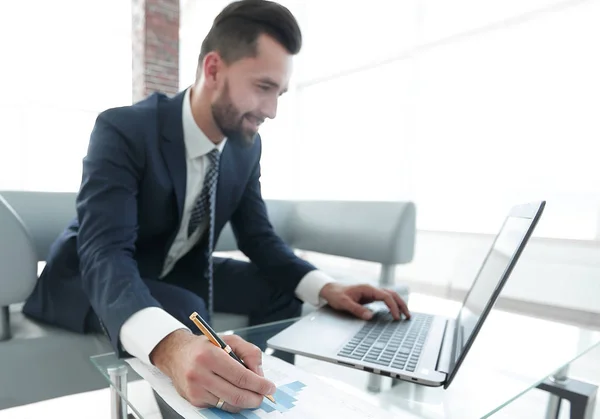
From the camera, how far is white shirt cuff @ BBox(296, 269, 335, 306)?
107cm

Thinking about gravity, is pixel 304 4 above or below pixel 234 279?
above

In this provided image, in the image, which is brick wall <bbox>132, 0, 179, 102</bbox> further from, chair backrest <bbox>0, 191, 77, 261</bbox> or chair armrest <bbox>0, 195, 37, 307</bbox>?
chair armrest <bbox>0, 195, 37, 307</bbox>

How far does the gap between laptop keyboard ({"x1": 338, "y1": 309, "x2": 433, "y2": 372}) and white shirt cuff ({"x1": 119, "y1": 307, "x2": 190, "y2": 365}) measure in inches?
11.8

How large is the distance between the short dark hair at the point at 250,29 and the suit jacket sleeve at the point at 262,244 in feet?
1.24

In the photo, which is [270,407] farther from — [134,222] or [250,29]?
[250,29]

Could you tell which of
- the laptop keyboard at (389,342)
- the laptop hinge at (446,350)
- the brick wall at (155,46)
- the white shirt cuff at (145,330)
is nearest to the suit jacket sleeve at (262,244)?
the laptop keyboard at (389,342)

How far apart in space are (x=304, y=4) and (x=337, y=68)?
1.00m

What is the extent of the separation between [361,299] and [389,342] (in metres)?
0.24

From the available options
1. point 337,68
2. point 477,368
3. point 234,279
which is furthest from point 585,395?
point 337,68

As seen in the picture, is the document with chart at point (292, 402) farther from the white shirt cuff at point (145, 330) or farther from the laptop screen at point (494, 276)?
the laptop screen at point (494, 276)

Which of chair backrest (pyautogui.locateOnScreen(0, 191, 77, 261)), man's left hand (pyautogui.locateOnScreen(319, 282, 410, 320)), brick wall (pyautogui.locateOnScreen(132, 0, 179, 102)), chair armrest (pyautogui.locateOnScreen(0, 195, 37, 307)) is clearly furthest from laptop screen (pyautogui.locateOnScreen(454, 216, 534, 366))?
brick wall (pyautogui.locateOnScreen(132, 0, 179, 102))

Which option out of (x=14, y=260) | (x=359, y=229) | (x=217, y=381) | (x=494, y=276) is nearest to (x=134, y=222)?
(x=14, y=260)

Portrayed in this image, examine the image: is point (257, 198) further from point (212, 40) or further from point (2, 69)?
point (2, 69)

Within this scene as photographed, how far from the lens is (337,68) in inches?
198
